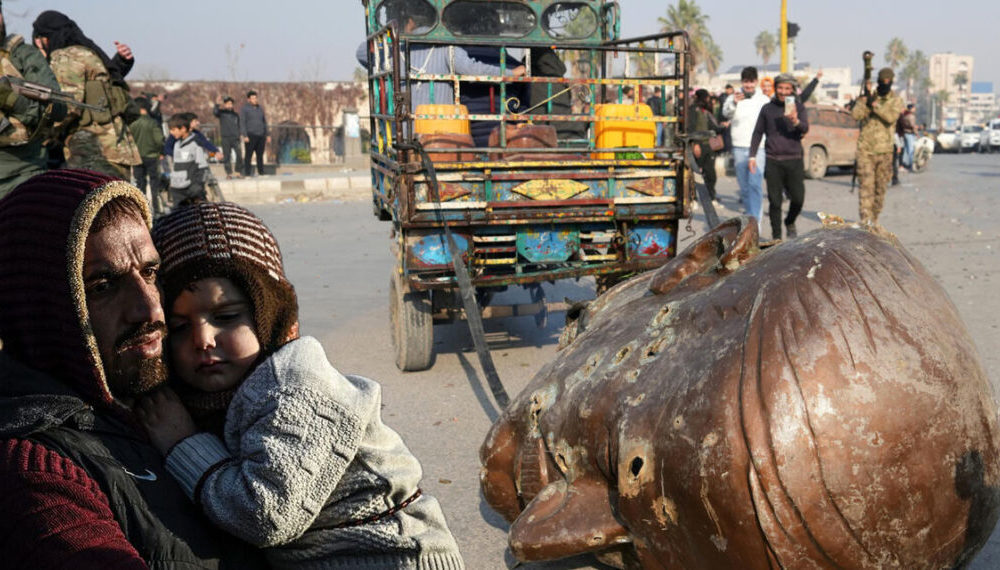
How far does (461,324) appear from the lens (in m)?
7.66

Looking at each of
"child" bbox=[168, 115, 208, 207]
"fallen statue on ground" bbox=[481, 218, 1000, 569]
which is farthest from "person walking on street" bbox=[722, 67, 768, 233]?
"fallen statue on ground" bbox=[481, 218, 1000, 569]

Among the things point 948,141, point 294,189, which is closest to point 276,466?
point 294,189

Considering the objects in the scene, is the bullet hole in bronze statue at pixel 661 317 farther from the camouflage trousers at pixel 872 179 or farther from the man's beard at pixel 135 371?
the camouflage trousers at pixel 872 179

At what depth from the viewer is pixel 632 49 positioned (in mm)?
6832

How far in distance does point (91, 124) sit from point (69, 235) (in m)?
7.49

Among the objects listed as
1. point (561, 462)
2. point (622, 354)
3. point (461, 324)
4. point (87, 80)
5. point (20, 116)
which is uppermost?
point (87, 80)

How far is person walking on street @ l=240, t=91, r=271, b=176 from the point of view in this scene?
2170 cm

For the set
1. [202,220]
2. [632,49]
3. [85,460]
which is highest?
[632,49]

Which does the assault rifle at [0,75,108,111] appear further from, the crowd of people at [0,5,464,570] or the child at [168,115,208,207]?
the crowd of people at [0,5,464,570]

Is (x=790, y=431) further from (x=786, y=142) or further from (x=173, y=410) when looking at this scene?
(x=786, y=142)

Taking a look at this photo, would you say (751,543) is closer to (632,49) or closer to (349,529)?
(349,529)

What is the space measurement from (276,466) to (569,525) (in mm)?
1427

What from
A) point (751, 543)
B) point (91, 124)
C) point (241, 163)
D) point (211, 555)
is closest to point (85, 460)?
point (211, 555)

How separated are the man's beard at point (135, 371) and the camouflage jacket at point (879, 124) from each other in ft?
37.9
